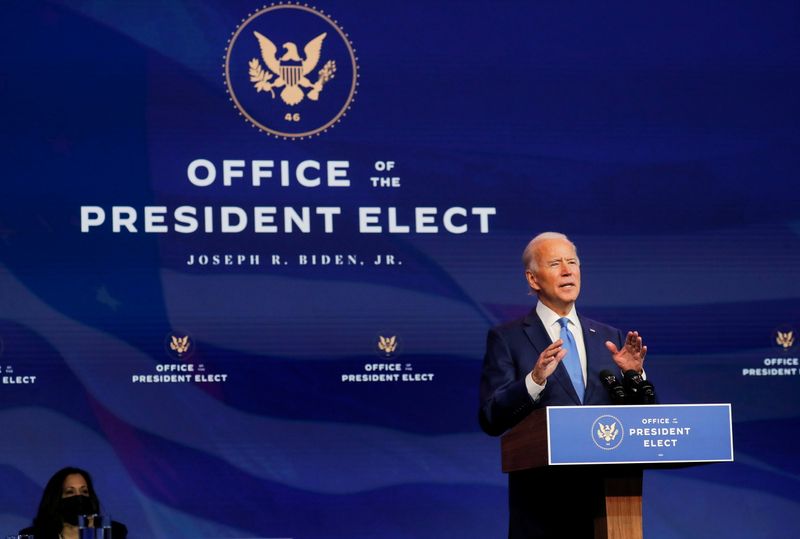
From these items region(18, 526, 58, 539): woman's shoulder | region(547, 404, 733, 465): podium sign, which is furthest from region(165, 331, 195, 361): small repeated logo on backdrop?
region(547, 404, 733, 465): podium sign

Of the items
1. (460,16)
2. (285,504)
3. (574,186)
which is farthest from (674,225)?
(285,504)

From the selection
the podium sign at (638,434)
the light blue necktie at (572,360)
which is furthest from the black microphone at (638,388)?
the light blue necktie at (572,360)

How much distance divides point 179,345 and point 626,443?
2.81 metres

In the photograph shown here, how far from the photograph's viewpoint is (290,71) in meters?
5.36

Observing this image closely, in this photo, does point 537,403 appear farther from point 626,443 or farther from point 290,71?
point 290,71

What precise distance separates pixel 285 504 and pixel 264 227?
119 centimetres

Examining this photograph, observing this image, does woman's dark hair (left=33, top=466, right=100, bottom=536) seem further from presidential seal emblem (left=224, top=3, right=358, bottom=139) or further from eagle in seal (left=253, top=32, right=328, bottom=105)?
eagle in seal (left=253, top=32, right=328, bottom=105)

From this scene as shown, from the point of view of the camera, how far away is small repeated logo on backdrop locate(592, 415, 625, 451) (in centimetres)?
276

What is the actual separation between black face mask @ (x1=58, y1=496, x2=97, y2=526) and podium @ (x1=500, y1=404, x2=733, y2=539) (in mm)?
1999

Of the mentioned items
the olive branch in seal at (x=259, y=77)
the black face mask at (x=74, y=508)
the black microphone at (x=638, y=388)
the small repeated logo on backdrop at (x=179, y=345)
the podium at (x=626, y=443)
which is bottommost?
the black face mask at (x=74, y=508)

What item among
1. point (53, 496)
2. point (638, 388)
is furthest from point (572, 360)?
point (53, 496)

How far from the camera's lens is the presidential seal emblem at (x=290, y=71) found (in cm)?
533

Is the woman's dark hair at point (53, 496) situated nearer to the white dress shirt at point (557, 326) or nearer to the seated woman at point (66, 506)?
the seated woman at point (66, 506)

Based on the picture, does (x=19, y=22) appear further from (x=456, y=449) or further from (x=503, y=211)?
(x=456, y=449)
